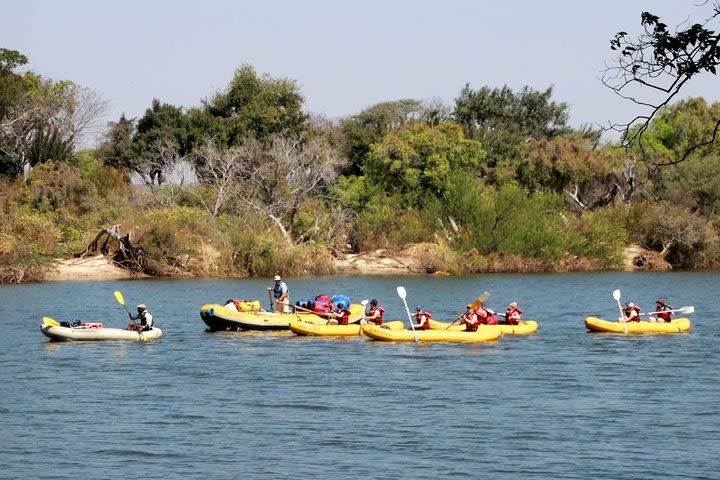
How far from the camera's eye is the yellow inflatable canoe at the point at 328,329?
30484mm

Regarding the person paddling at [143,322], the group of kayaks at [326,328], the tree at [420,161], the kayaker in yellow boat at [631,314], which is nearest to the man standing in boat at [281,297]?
the group of kayaks at [326,328]

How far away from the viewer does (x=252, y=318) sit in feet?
103

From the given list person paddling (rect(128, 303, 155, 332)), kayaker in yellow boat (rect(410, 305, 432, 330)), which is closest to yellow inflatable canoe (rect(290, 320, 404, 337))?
kayaker in yellow boat (rect(410, 305, 432, 330))

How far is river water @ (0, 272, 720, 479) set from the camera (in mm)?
17047

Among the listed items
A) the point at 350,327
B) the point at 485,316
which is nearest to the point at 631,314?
the point at 485,316

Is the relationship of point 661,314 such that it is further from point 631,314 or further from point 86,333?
point 86,333

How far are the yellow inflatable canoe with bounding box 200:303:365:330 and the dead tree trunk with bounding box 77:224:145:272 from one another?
20.0 metres

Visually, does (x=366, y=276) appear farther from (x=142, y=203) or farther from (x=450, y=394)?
(x=450, y=394)

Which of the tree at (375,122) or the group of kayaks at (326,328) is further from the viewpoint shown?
the tree at (375,122)

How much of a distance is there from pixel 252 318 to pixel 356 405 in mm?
10198

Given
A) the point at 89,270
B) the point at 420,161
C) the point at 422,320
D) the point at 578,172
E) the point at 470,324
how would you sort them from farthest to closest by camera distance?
the point at 578,172 → the point at 420,161 → the point at 89,270 → the point at 422,320 → the point at 470,324

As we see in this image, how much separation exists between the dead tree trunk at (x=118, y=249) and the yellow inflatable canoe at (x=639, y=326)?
2477 centimetres

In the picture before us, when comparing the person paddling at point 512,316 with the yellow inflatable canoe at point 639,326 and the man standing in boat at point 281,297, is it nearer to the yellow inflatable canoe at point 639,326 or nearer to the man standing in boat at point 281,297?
the yellow inflatable canoe at point 639,326

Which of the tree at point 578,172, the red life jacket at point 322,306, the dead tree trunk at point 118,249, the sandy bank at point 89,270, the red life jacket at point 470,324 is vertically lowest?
the red life jacket at point 470,324
